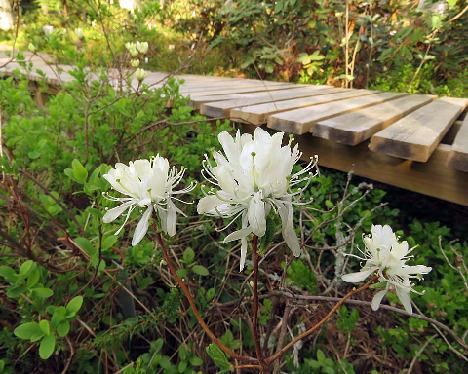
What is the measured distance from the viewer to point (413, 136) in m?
1.41

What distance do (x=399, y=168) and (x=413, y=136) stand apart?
17cm

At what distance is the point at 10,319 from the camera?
1.14 m

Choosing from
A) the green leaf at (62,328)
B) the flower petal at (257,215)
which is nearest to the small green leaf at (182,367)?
the green leaf at (62,328)

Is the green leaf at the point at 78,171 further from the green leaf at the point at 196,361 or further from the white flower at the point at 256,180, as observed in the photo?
the green leaf at the point at 196,361

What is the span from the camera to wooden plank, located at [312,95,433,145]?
148 centimetres

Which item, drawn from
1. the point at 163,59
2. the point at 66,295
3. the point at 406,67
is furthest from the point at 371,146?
the point at 163,59

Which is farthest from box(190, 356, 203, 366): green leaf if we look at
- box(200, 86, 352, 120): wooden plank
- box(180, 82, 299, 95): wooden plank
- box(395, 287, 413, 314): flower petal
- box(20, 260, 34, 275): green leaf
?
box(180, 82, 299, 95): wooden plank

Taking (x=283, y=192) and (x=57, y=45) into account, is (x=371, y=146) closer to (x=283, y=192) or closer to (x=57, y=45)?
(x=283, y=192)

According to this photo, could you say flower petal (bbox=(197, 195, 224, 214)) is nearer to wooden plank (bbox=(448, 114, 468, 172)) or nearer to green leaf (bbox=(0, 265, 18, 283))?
green leaf (bbox=(0, 265, 18, 283))

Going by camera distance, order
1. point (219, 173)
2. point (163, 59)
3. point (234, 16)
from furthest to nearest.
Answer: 1. point (163, 59)
2. point (234, 16)
3. point (219, 173)

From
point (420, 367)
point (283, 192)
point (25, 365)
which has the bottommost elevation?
point (420, 367)

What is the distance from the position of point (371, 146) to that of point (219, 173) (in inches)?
45.3

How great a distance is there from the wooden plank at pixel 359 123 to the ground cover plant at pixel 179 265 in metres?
0.31

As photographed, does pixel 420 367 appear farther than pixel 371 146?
No
